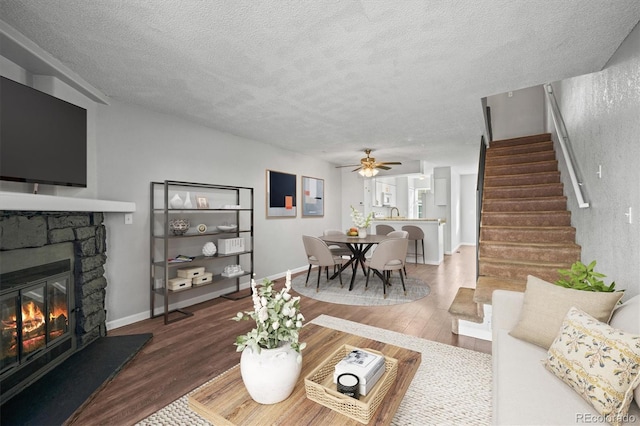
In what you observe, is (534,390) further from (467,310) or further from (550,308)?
(467,310)

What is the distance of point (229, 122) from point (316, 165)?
9.22 feet

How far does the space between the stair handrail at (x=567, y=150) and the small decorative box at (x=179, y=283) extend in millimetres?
4194

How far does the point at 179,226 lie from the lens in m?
3.30

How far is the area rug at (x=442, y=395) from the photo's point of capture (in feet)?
5.33

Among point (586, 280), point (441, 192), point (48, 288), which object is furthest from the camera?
point (441, 192)

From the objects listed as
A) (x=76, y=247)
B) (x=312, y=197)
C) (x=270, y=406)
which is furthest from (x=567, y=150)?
(x=76, y=247)

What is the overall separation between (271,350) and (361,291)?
10.1ft

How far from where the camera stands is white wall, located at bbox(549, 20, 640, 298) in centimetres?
189

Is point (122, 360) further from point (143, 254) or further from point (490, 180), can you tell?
point (490, 180)

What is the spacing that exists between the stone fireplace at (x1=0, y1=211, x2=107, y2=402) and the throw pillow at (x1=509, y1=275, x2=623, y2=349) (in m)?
3.20

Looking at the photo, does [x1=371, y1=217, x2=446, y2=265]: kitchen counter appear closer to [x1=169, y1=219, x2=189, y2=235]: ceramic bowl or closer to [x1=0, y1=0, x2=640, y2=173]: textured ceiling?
[x1=0, y1=0, x2=640, y2=173]: textured ceiling

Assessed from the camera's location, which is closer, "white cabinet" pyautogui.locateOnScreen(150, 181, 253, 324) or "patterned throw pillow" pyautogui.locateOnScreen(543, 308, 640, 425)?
"patterned throw pillow" pyautogui.locateOnScreen(543, 308, 640, 425)

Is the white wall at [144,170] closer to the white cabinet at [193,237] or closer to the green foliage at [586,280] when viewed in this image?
the white cabinet at [193,237]

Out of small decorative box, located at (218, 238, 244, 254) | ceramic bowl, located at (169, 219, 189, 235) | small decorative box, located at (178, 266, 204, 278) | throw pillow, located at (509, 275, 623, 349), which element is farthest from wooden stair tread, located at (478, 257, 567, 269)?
ceramic bowl, located at (169, 219, 189, 235)
